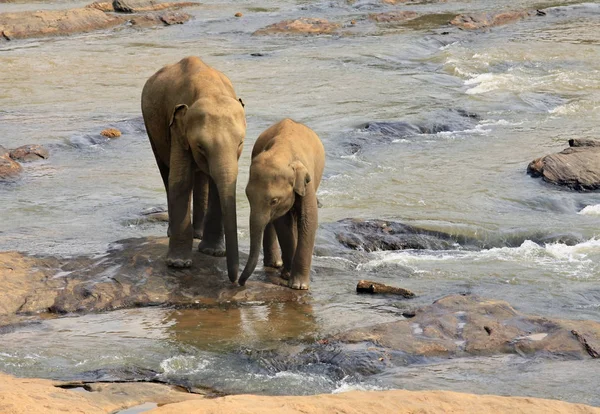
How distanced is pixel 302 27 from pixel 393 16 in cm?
330

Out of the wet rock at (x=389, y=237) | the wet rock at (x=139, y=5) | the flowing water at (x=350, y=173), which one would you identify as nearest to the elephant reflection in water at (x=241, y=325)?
the flowing water at (x=350, y=173)

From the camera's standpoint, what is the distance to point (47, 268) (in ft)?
31.4

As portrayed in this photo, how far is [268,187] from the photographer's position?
8750mm

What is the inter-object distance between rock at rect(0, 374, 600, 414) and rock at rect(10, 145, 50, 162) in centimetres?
1000

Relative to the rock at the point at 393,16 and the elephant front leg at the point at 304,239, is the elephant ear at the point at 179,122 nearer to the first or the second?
the elephant front leg at the point at 304,239

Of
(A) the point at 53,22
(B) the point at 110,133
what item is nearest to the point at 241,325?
(B) the point at 110,133

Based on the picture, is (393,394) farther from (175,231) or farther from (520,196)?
(520,196)

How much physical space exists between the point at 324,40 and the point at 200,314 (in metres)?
21.4

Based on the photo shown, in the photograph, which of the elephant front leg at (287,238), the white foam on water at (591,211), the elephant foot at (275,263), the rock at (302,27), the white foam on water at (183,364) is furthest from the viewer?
the rock at (302,27)

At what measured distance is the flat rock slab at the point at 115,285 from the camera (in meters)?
8.94

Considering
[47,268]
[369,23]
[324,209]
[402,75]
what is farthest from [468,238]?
[369,23]

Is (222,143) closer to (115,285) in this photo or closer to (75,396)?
(115,285)

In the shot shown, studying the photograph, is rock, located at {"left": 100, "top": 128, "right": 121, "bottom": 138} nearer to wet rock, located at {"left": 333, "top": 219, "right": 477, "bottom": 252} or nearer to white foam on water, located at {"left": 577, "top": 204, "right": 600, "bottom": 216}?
wet rock, located at {"left": 333, "top": 219, "right": 477, "bottom": 252}

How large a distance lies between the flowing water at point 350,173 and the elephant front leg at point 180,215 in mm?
804
